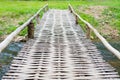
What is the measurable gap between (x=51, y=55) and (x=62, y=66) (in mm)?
1488

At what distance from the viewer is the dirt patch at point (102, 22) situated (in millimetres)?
22330

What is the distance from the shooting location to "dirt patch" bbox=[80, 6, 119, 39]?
2233 cm

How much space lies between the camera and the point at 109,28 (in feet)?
77.3

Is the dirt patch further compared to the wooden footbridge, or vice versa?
the dirt patch

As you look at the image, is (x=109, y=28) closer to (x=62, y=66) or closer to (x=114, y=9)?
(x=114, y=9)

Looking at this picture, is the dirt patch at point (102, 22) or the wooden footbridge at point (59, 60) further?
the dirt patch at point (102, 22)

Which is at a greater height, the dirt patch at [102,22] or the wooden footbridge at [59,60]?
the wooden footbridge at [59,60]

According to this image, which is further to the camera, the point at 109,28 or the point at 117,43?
the point at 109,28

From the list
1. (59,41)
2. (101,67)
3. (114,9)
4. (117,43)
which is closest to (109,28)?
(117,43)

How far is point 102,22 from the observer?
25094 millimetres

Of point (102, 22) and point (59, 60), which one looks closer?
point (59, 60)

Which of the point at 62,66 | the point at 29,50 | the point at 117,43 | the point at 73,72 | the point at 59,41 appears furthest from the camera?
the point at 117,43

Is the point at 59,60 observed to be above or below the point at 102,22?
above

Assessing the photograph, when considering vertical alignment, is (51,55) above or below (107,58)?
above
